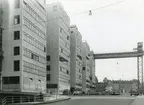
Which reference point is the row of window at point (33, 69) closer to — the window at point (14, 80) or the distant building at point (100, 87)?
the window at point (14, 80)

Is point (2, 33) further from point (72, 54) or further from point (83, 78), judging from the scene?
point (83, 78)

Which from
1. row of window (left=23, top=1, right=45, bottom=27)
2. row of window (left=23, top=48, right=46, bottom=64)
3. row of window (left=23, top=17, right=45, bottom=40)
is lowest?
row of window (left=23, top=48, right=46, bottom=64)

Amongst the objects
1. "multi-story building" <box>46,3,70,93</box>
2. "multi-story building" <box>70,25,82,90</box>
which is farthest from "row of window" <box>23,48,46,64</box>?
"multi-story building" <box>70,25,82,90</box>

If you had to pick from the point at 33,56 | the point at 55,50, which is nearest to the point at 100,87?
the point at 55,50

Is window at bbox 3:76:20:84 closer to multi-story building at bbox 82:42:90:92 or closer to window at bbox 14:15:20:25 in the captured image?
window at bbox 14:15:20:25

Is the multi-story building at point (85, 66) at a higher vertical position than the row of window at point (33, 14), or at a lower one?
lower

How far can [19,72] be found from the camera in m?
59.8

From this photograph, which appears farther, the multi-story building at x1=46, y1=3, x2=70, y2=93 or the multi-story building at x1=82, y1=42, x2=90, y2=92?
the multi-story building at x1=82, y1=42, x2=90, y2=92

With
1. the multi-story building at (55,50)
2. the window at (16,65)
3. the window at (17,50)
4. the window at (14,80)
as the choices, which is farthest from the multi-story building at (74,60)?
the window at (17,50)

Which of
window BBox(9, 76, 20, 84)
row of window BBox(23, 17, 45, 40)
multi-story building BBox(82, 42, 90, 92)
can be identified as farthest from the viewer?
multi-story building BBox(82, 42, 90, 92)

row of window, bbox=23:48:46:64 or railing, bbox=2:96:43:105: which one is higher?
row of window, bbox=23:48:46:64

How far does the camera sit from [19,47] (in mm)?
60938

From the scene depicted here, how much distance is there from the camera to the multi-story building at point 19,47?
2376 inches

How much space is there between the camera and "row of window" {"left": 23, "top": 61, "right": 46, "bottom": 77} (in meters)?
62.7
